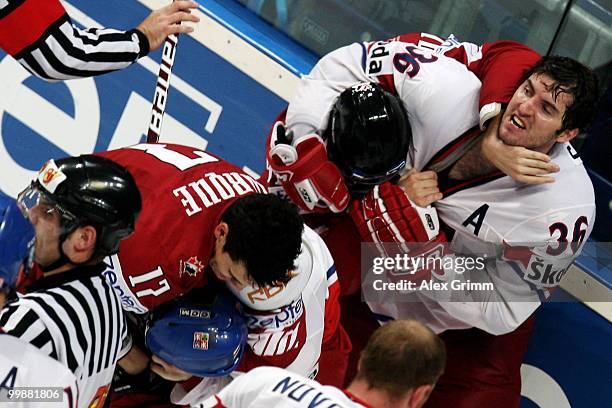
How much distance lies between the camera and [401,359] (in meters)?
2.03

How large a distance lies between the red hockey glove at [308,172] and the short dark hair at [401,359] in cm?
75

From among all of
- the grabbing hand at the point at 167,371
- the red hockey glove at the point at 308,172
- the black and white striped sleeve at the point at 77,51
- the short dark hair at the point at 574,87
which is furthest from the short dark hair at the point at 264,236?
the short dark hair at the point at 574,87

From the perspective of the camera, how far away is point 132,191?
2199 mm

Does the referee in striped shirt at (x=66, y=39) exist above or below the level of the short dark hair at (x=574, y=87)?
below

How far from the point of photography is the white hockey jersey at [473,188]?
2.88m

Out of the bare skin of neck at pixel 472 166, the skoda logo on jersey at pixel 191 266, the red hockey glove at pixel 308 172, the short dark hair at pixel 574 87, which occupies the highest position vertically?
the short dark hair at pixel 574 87

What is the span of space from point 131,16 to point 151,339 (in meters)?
1.51

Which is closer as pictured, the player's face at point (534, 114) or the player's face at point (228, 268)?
the player's face at point (228, 268)

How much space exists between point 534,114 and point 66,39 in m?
1.25

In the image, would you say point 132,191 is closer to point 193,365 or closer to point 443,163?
point 193,365

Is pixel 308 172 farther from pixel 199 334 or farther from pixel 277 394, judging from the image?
pixel 277 394

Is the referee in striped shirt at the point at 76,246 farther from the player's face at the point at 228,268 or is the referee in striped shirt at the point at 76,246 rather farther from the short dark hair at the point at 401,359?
the short dark hair at the point at 401,359

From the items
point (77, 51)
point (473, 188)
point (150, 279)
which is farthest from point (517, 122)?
point (77, 51)

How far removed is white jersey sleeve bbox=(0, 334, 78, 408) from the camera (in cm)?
191
